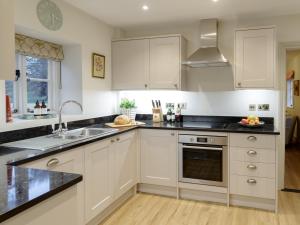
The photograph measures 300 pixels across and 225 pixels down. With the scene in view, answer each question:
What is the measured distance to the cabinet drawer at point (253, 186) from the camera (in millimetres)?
2945

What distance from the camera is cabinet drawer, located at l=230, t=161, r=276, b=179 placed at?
2.93 meters

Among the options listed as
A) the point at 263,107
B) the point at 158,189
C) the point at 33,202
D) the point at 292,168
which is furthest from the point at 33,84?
the point at 292,168

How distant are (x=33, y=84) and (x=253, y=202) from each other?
9.17 ft

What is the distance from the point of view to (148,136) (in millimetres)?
3408

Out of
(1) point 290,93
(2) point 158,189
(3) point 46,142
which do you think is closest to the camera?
(3) point 46,142

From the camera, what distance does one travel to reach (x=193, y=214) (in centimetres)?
292

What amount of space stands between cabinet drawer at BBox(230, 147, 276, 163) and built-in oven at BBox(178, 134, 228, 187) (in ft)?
0.32

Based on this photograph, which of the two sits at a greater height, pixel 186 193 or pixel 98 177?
pixel 98 177

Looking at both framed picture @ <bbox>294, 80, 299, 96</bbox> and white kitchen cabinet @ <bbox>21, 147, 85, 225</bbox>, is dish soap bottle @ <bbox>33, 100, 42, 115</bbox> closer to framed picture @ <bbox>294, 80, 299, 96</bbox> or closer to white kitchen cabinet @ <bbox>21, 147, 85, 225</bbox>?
white kitchen cabinet @ <bbox>21, 147, 85, 225</bbox>

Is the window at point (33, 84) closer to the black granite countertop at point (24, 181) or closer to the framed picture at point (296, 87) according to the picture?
the black granite countertop at point (24, 181)

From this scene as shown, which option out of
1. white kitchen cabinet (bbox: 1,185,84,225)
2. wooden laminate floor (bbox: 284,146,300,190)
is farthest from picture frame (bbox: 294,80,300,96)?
white kitchen cabinet (bbox: 1,185,84,225)

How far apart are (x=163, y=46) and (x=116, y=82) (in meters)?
0.86

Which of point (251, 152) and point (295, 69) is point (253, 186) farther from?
point (295, 69)

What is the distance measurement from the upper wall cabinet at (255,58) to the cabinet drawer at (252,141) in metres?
0.68
